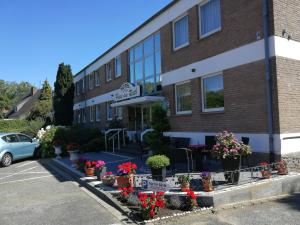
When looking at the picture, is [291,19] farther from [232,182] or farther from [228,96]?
[232,182]

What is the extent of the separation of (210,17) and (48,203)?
883 centimetres

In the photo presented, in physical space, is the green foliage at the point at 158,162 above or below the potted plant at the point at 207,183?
above

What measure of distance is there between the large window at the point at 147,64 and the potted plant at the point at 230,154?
9.39 m

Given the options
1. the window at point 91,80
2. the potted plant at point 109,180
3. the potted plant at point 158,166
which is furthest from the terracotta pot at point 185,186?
the window at point 91,80

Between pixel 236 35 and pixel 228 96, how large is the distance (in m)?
2.06

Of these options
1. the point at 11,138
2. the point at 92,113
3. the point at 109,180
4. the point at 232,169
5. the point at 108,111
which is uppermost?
the point at 92,113

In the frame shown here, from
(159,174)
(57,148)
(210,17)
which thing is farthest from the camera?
(57,148)

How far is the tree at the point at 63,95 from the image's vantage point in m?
32.4

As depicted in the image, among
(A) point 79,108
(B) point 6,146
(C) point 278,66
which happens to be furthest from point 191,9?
(A) point 79,108

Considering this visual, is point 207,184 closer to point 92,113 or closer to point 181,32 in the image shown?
point 181,32

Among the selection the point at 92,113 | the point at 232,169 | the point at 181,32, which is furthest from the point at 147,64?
the point at 92,113

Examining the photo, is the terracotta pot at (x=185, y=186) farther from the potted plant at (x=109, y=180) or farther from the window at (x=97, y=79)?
the window at (x=97, y=79)

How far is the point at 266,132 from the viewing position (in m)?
10.6

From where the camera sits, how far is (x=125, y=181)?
30.3ft
